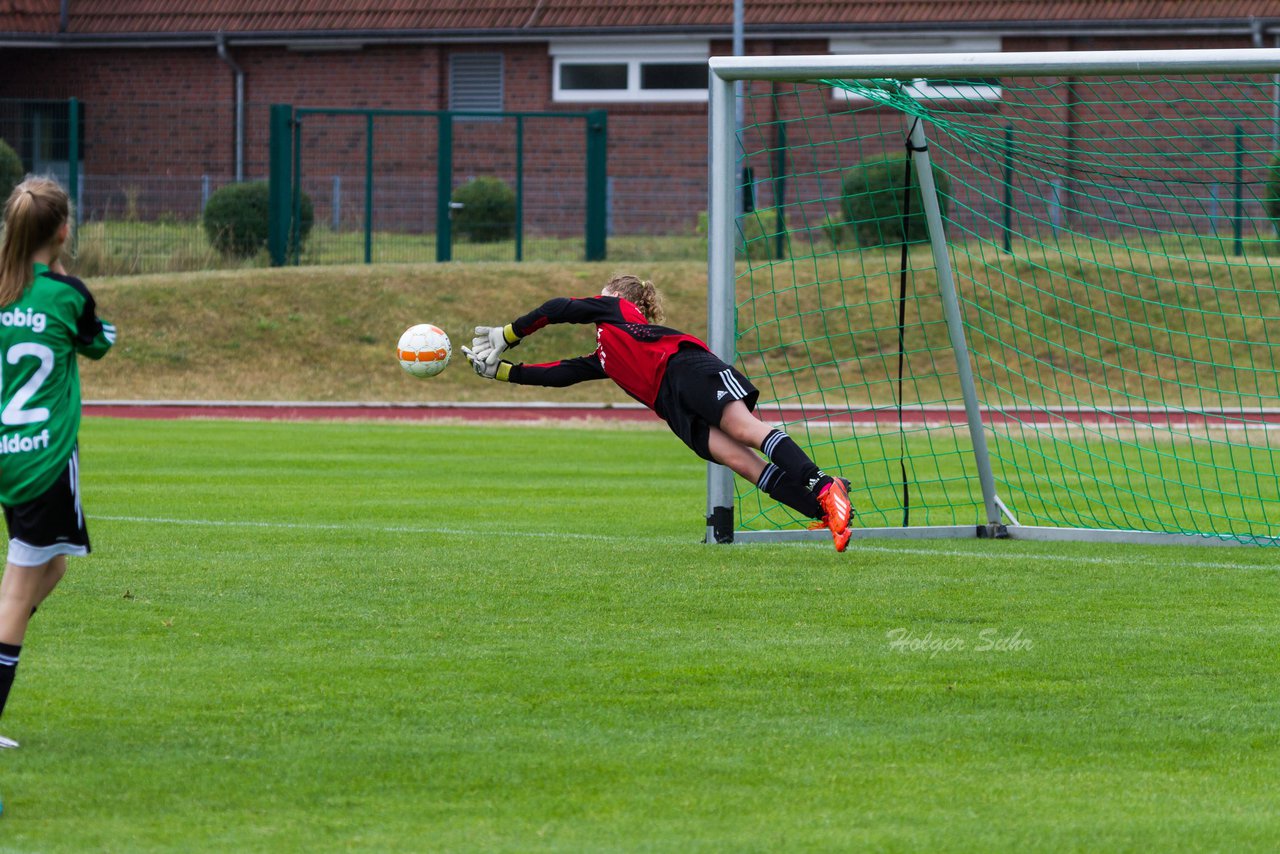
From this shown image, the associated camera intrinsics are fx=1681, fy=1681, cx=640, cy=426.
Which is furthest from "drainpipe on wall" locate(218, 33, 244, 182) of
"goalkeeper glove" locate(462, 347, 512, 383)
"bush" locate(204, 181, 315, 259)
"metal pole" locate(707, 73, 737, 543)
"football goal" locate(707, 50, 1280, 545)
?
"goalkeeper glove" locate(462, 347, 512, 383)

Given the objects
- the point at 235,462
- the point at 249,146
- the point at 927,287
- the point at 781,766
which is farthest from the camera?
the point at 249,146

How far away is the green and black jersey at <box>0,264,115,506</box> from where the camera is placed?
4945 millimetres

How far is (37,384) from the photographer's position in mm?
4996

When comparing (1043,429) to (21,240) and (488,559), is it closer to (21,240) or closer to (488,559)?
(488,559)

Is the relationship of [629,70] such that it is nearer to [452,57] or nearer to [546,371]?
[452,57]

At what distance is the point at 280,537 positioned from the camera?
31.9 ft

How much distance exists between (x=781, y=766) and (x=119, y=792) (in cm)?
195

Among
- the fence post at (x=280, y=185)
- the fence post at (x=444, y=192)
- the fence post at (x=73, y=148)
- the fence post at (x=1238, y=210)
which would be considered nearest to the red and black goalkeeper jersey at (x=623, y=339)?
the fence post at (x=1238, y=210)

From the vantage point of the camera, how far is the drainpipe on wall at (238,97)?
31089 mm

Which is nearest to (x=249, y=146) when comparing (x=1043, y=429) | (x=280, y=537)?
(x=1043, y=429)

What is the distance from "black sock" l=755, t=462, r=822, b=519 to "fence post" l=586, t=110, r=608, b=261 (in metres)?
17.7

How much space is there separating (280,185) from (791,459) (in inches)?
729

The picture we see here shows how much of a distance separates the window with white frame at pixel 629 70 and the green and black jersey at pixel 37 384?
2752 cm

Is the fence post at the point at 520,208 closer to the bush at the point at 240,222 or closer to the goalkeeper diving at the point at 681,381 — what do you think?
the bush at the point at 240,222
